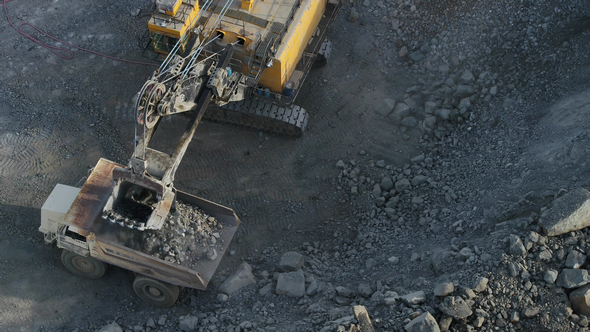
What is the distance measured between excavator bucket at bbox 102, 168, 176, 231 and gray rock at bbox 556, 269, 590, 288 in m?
7.08

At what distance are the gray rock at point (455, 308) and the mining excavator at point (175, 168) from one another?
443 centimetres

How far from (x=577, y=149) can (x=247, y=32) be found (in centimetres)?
733

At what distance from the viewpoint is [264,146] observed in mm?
14727

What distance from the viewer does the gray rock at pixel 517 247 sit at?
33.3 feet

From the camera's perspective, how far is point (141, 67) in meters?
16.1

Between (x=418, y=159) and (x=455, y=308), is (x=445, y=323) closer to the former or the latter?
(x=455, y=308)

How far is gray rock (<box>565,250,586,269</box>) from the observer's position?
9.90 meters

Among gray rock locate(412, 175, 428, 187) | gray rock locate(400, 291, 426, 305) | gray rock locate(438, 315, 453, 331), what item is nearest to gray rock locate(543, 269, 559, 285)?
gray rock locate(438, 315, 453, 331)

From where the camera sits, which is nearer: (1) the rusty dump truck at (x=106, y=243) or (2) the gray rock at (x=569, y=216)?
(2) the gray rock at (x=569, y=216)

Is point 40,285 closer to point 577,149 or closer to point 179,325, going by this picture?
point 179,325

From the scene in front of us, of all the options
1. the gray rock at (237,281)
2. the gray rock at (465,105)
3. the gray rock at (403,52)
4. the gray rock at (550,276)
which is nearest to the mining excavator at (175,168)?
the gray rock at (237,281)

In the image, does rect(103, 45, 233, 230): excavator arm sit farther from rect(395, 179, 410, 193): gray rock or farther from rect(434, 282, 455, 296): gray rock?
rect(434, 282, 455, 296): gray rock

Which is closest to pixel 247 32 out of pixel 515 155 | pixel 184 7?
pixel 184 7

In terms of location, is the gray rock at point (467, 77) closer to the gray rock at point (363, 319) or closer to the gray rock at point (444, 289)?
the gray rock at point (444, 289)
